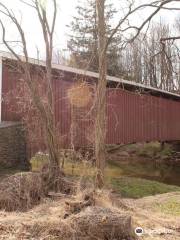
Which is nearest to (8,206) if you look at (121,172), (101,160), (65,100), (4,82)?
(101,160)

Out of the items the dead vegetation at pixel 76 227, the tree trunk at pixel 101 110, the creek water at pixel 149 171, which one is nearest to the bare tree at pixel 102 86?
the tree trunk at pixel 101 110

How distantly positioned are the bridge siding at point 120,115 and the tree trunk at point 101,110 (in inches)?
71.0

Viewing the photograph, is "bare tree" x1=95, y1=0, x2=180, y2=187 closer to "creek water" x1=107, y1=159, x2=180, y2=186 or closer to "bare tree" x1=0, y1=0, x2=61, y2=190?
"bare tree" x1=0, y1=0, x2=61, y2=190

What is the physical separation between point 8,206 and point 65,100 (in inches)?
331

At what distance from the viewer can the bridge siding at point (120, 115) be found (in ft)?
47.0

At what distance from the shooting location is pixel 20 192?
25.0 feet

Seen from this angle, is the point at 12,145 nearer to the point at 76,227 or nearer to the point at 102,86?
the point at 102,86

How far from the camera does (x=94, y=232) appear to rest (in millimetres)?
5152

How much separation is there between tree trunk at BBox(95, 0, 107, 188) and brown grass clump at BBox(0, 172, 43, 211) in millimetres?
1320

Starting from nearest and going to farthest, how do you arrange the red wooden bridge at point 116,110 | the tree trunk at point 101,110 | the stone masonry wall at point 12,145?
the tree trunk at point 101,110 < the stone masonry wall at point 12,145 < the red wooden bridge at point 116,110

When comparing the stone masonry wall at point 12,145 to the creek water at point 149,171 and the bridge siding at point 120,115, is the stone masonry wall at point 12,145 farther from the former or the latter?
the creek water at point 149,171

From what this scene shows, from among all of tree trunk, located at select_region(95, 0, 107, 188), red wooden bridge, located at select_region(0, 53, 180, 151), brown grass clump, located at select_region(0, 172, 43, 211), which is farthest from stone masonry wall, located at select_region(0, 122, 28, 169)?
brown grass clump, located at select_region(0, 172, 43, 211)

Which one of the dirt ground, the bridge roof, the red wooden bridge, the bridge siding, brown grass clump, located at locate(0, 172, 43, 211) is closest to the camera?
the dirt ground

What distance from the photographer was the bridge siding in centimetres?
1432
